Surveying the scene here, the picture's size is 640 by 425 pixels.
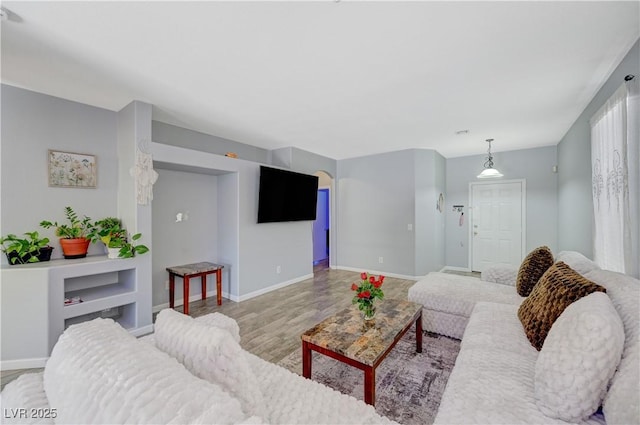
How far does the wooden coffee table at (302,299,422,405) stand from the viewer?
159 cm

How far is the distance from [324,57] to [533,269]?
2752 mm

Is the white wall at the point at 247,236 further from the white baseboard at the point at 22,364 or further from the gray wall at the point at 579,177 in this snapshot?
the gray wall at the point at 579,177

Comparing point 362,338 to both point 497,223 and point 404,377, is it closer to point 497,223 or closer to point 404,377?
point 404,377

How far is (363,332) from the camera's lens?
1909mm

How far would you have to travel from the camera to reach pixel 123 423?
26.9 inches

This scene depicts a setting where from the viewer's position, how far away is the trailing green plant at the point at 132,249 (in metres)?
2.71

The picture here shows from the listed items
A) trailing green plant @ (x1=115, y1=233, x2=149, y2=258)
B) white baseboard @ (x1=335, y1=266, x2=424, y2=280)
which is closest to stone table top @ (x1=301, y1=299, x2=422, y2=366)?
trailing green plant @ (x1=115, y1=233, x2=149, y2=258)

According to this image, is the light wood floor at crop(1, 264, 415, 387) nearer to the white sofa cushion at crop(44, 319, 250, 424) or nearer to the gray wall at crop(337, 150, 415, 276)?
the gray wall at crop(337, 150, 415, 276)

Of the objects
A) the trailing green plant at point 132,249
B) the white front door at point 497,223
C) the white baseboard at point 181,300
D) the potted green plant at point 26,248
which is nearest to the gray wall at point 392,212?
the white front door at point 497,223

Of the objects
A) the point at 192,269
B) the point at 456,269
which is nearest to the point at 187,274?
the point at 192,269

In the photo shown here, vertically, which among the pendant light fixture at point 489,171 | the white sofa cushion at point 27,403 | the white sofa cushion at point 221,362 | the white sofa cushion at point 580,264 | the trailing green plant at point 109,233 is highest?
the pendant light fixture at point 489,171

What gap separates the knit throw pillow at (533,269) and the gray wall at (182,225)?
160 inches

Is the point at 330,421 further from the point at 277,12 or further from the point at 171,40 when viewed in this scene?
the point at 171,40

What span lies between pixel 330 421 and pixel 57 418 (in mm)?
915
